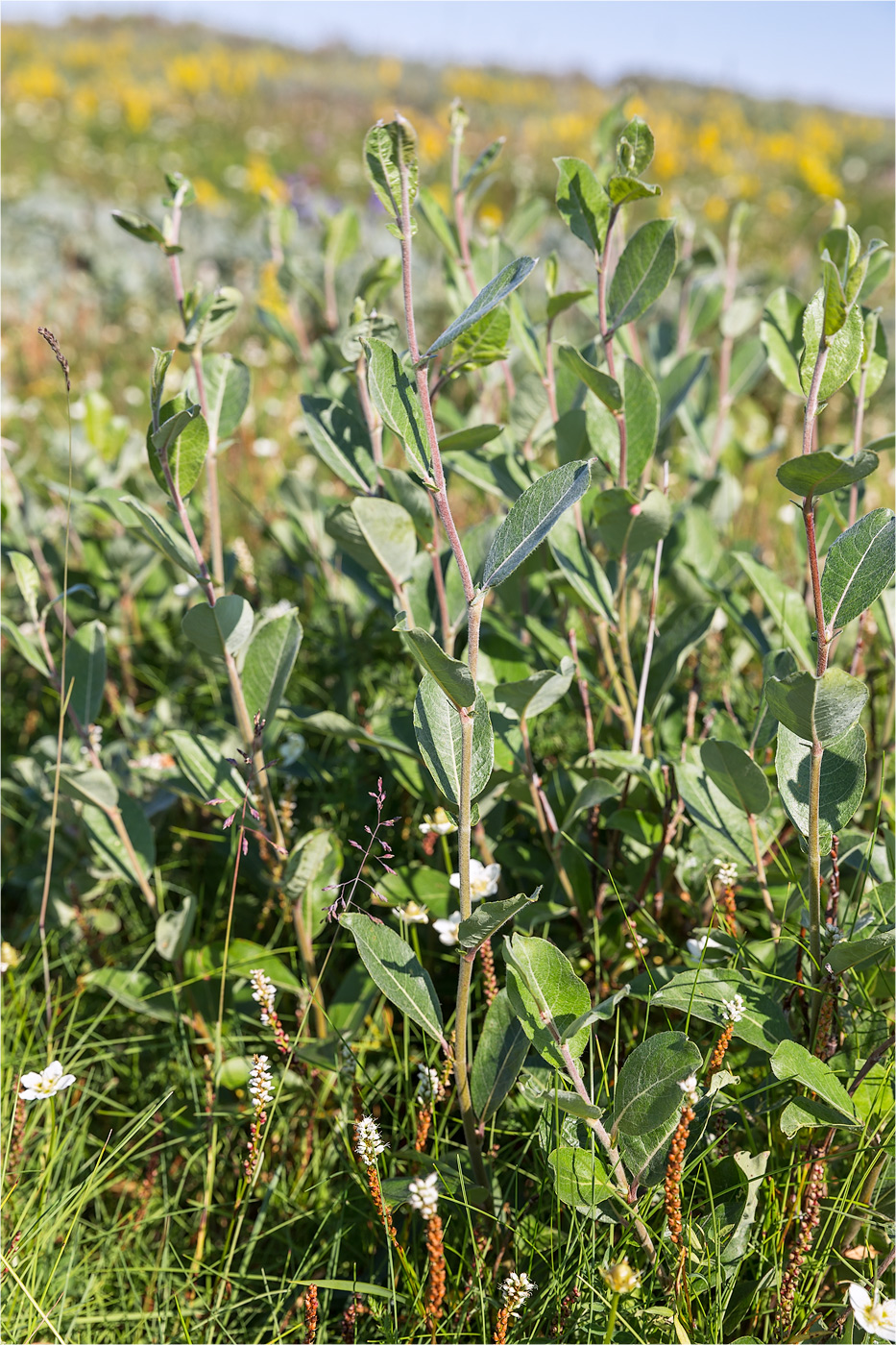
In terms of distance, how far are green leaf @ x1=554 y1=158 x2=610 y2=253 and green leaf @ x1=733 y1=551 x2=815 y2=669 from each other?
19.1 inches

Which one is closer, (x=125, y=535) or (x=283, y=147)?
(x=125, y=535)

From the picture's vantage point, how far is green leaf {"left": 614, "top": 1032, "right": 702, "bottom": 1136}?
0.94 m

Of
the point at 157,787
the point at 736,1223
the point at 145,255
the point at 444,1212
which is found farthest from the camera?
the point at 145,255

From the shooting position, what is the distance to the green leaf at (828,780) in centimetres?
106

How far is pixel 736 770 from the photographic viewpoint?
1156 mm

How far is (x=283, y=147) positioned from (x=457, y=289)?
9694 millimetres

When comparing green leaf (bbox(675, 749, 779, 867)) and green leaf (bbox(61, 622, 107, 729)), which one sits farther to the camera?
green leaf (bbox(61, 622, 107, 729))

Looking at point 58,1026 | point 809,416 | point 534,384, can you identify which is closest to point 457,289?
point 534,384

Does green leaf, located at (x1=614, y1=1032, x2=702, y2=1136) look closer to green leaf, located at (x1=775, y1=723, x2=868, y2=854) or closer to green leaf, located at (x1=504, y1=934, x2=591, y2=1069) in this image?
green leaf, located at (x1=504, y1=934, x2=591, y2=1069)

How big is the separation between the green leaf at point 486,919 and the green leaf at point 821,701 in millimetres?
314

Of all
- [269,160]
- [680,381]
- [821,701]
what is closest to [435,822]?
[821,701]

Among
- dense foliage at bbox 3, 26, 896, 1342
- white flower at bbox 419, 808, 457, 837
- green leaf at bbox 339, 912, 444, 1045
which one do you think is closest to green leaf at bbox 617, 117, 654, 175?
dense foliage at bbox 3, 26, 896, 1342

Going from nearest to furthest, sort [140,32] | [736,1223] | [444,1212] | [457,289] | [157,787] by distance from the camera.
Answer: [736,1223], [444,1212], [157,787], [457,289], [140,32]

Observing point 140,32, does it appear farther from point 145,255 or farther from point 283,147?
point 145,255
